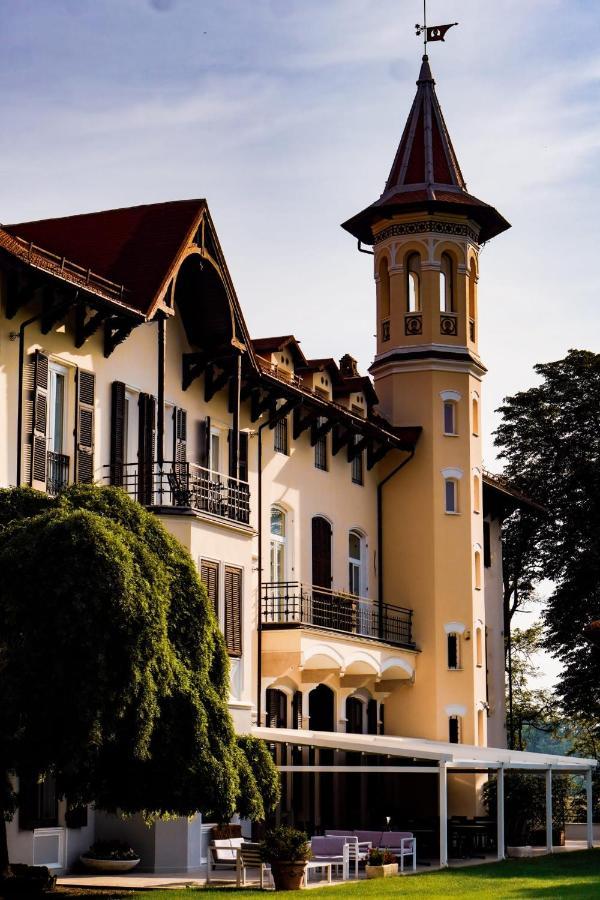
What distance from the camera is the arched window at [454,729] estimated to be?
1540 inches

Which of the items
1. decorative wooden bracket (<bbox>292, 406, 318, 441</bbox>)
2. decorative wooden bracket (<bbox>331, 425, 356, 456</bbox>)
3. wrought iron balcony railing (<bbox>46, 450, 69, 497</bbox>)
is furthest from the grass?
decorative wooden bracket (<bbox>331, 425, 356, 456</bbox>)

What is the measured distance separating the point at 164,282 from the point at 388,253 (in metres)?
14.5

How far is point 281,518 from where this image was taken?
35250 millimetres

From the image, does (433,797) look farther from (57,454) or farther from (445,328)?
(57,454)

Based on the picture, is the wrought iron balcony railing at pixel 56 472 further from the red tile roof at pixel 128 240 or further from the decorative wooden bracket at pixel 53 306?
the red tile roof at pixel 128 240

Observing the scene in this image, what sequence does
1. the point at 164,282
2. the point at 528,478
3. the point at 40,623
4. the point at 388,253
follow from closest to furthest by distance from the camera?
1. the point at 40,623
2. the point at 164,282
3. the point at 388,253
4. the point at 528,478

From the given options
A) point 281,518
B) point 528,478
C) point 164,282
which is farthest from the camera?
point 528,478

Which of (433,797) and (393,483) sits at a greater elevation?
(393,483)

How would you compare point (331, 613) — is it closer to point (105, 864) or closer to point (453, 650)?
point (453, 650)

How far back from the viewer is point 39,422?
25.5m

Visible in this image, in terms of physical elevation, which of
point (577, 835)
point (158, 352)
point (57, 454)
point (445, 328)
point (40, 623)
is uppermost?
point (445, 328)

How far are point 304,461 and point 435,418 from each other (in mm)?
5333

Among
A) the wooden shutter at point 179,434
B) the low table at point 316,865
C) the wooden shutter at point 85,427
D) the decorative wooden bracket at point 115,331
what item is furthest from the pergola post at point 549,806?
the decorative wooden bracket at point 115,331

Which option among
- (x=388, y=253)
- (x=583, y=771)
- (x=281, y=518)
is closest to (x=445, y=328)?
(x=388, y=253)
